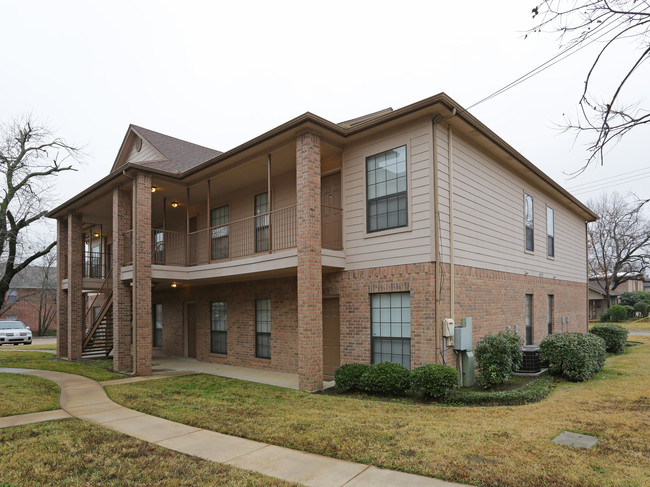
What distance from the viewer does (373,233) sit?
9.91 m

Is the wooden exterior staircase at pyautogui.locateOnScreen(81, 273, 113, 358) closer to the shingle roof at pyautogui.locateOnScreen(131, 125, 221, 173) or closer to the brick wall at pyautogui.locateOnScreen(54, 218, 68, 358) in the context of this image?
the brick wall at pyautogui.locateOnScreen(54, 218, 68, 358)

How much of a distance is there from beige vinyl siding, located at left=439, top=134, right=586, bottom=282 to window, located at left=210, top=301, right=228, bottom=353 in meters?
8.58

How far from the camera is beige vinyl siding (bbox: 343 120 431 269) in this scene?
358 inches

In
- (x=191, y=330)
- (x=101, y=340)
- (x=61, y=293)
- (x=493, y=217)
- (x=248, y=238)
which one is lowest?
(x=101, y=340)

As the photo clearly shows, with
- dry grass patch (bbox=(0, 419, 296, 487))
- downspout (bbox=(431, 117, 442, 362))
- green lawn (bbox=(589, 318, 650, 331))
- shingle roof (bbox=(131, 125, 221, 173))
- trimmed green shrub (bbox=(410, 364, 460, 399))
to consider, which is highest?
shingle roof (bbox=(131, 125, 221, 173))

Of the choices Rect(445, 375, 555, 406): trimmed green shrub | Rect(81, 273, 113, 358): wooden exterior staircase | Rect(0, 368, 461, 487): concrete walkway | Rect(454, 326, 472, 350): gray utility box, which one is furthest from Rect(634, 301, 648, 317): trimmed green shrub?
Rect(0, 368, 461, 487): concrete walkway

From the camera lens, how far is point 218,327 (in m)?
14.9

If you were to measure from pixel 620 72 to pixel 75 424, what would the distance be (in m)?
9.08

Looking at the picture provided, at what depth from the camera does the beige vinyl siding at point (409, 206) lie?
29.9ft

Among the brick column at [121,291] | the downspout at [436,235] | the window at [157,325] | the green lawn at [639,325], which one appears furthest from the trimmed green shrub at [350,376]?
the green lawn at [639,325]

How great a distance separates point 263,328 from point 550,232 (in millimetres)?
11203

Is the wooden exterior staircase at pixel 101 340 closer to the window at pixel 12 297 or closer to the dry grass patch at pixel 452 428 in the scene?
the dry grass patch at pixel 452 428

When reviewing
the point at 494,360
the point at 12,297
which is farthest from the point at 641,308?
the point at 12,297

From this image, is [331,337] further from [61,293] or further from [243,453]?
[61,293]
